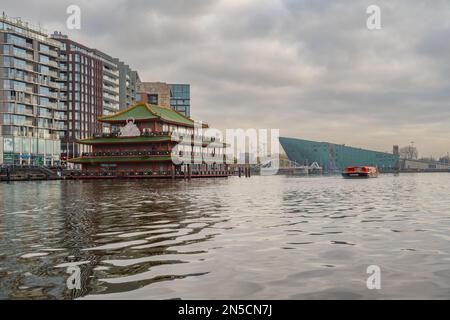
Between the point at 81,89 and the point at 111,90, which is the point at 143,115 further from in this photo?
the point at 111,90

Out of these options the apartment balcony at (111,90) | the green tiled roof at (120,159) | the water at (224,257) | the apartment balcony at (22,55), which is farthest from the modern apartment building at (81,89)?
the water at (224,257)

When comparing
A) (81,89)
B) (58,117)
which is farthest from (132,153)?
(81,89)

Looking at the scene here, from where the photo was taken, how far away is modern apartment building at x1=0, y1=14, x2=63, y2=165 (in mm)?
122812

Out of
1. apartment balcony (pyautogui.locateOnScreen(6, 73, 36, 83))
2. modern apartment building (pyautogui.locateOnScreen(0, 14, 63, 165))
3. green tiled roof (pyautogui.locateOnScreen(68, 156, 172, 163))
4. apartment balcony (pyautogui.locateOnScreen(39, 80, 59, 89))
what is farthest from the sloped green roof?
apartment balcony (pyautogui.locateOnScreen(39, 80, 59, 89))

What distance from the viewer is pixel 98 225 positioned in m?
18.9

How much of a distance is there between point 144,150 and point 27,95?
42.3 meters

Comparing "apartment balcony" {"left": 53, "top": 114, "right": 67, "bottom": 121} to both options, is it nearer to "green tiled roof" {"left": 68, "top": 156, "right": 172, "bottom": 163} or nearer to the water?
"green tiled roof" {"left": 68, "top": 156, "right": 172, "bottom": 163}

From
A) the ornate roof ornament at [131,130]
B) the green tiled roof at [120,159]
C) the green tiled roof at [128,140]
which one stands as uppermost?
the ornate roof ornament at [131,130]

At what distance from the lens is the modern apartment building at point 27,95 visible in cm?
12281

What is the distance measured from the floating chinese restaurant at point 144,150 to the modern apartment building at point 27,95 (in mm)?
20347

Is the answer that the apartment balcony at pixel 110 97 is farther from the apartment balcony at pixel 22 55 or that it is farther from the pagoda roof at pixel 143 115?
the pagoda roof at pixel 143 115

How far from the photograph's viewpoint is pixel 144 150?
365 ft

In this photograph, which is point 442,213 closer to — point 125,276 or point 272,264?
point 272,264
